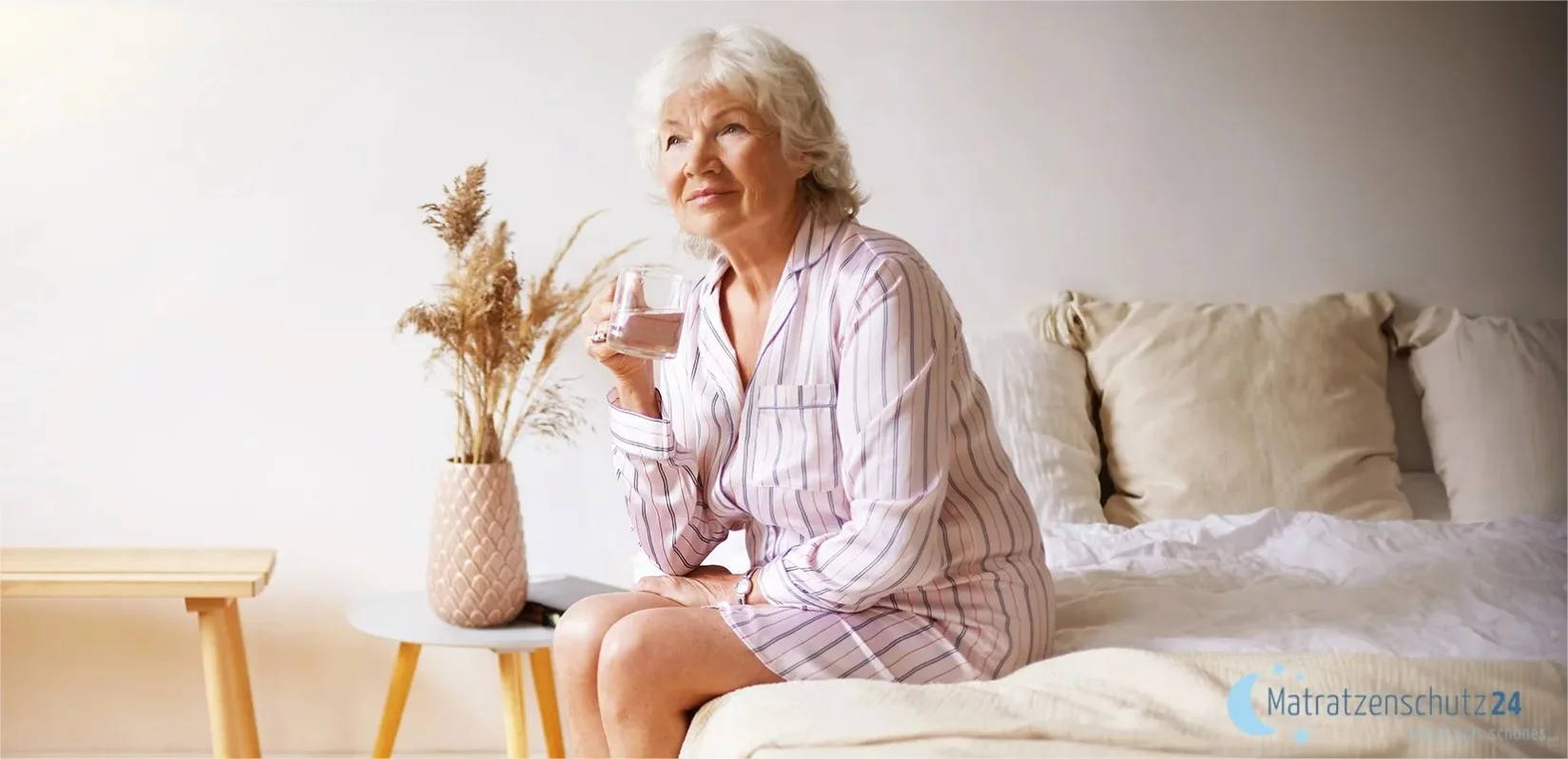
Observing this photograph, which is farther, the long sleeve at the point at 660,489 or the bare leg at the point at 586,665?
the long sleeve at the point at 660,489

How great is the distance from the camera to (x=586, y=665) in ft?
4.67

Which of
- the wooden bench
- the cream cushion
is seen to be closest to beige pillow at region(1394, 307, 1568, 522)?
the cream cushion

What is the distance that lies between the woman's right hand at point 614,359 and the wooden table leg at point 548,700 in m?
0.92

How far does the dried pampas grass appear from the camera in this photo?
2.30m

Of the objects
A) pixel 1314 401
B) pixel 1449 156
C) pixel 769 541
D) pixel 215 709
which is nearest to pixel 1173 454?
pixel 1314 401

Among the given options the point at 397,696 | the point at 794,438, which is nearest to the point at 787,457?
the point at 794,438

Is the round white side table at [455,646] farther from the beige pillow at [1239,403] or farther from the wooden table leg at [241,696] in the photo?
the beige pillow at [1239,403]

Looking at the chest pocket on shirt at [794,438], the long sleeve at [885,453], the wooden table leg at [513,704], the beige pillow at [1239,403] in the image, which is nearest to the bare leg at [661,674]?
the long sleeve at [885,453]

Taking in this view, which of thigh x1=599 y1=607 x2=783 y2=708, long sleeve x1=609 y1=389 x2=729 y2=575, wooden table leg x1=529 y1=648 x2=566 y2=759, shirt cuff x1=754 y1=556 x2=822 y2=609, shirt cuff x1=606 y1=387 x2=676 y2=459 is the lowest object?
wooden table leg x1=529 y1=648 x2=566 y2=759

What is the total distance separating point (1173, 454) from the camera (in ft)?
8.07

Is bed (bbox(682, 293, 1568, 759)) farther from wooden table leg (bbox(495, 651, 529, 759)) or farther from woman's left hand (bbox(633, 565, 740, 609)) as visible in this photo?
wooden table leg (bbox(495, 651, 529, 759))

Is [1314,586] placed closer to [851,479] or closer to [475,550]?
[851,479]

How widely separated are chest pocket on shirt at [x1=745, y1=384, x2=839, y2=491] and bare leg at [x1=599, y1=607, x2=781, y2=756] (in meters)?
0.23

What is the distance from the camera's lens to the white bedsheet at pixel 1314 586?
1570 mm
